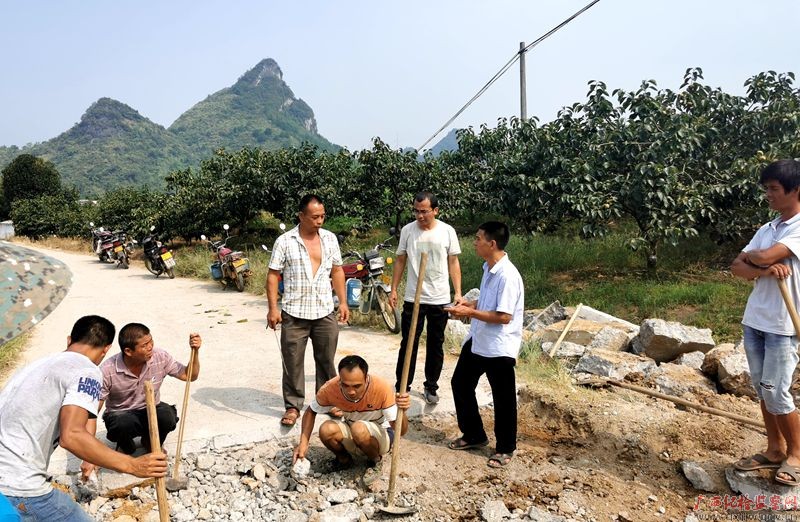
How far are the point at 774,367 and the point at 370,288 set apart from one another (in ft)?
15.5

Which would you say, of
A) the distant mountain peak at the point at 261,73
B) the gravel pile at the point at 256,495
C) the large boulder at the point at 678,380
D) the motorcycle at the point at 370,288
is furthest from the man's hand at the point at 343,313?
the distant mountain peak at the point at 261,73

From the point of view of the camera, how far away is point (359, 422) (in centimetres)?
335

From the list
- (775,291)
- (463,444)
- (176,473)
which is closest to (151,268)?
(176,473)

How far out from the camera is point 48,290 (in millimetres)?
1988

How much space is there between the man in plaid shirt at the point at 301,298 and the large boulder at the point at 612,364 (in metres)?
2.43

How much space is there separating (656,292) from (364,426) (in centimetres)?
596

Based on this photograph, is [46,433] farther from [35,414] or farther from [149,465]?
[149,465]

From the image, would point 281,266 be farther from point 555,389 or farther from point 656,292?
point 656,292

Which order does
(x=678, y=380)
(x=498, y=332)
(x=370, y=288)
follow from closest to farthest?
(x=498, y=332), (x=678, y=380), (x=370, y=288)

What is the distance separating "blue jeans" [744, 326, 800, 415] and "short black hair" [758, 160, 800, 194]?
776mm

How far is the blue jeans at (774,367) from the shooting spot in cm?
290

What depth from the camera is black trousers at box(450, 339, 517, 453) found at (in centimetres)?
345

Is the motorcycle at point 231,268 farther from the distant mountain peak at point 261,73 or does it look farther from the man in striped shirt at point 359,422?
the distant mountain peak at point 261,73

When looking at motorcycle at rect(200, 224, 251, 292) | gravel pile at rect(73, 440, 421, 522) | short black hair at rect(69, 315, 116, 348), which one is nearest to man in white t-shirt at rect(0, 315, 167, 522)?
short black hair at rect(69, 315, 116, 348)
